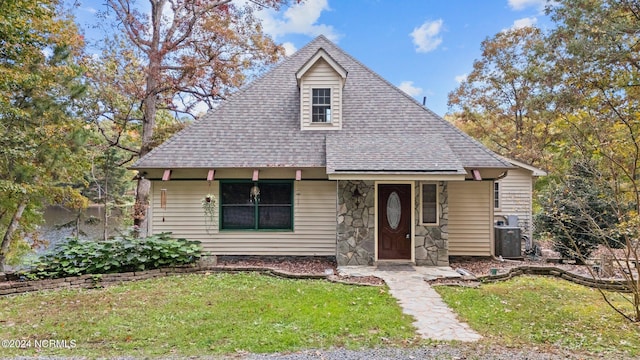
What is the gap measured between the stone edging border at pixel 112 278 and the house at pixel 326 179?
62.4 inches

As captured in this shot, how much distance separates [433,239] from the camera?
350 inches

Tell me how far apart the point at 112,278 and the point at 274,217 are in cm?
408

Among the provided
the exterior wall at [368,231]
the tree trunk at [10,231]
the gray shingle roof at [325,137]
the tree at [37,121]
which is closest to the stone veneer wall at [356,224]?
the exterior wall at [368,231]

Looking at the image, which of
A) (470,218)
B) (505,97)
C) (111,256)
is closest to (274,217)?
(111,256)

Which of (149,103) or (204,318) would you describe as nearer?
(204,318)

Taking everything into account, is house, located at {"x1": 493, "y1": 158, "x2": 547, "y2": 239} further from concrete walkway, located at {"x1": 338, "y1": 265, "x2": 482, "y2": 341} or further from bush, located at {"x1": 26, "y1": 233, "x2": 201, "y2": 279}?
bush, located at {"x1": 26, "y1": 233, "x2": 201, "y2": 279}

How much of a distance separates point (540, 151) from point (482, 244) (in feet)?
40.8

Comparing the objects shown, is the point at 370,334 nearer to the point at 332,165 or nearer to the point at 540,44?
the point at 332,165

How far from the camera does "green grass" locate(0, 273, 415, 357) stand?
167 inches

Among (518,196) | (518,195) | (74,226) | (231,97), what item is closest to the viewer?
(231,97)

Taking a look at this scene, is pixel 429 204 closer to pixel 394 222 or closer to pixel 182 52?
pixel 394 222

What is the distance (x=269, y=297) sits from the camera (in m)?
6.16

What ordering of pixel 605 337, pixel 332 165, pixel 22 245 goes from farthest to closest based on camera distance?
pixel 22 245 < pixel 332 165 < pixel 605 337

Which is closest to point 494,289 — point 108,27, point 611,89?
Result: point 611,89
